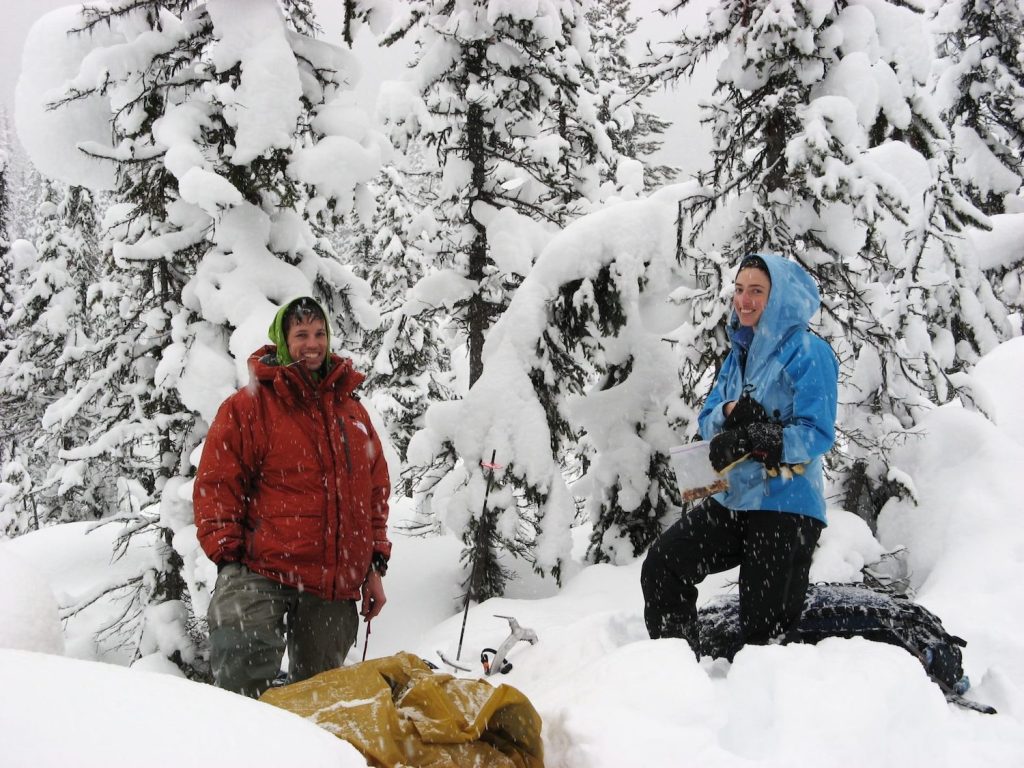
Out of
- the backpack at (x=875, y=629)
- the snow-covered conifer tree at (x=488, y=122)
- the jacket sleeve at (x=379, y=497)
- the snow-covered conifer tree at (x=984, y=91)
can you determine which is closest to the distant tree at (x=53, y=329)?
the snow-covered conifer tree at (x=488, y=122)

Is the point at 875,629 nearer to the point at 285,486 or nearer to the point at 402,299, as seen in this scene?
the point at 285,486

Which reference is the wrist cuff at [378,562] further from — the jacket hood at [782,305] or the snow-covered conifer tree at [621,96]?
the snow-covered conifer tree at [621,96]

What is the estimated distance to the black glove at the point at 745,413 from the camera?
364 centimetres

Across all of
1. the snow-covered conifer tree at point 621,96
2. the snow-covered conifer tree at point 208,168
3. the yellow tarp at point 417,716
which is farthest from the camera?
the snow-covered conifer tree at point 621,96

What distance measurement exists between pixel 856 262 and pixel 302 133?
8.34 metres

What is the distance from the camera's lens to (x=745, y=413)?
3682 millimetres

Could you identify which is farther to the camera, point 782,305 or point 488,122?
point 488,122

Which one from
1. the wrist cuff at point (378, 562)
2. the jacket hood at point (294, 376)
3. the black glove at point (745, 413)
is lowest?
the wrist cuff at point (378, 562)

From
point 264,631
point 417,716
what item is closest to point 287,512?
point 264,631

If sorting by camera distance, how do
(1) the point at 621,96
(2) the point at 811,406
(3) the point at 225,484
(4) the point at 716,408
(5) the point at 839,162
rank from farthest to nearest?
(1) the point at 621,96
(5) the point at 839,162
(4) the point at 716,408
(3) the point at 225,484
(2) the point at 811,406

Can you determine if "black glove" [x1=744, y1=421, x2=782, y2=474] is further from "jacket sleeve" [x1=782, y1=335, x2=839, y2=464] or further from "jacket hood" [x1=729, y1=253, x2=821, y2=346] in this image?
"jacket hood" [x1=729, y1=253, x2=821, y2=346]

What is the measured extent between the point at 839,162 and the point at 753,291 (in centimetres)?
298

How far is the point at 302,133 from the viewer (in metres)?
7.30

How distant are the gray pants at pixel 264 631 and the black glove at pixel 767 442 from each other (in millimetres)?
2556
